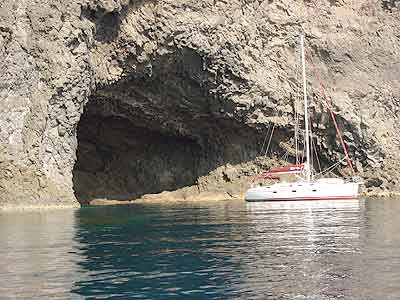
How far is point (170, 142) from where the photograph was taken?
242ft

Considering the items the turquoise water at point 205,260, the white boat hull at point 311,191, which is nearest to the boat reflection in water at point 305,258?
the turquoise water at point 205,260

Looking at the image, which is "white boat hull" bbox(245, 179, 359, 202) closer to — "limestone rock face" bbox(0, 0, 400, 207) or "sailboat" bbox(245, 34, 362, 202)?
"sailboat" bbox(245, 34, 362, 202)

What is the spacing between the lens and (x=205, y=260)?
21.0 meters

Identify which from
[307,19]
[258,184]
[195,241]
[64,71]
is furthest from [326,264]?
[307,19]

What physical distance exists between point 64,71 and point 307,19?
2825cm

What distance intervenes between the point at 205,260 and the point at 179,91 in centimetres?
4277

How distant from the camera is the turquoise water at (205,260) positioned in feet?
53.8

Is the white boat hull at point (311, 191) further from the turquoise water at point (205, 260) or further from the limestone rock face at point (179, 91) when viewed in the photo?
the turquoise water at point (205, 260)

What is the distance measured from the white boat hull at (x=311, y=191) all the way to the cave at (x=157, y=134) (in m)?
10.5

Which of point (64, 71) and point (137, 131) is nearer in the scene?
point (64, 71)

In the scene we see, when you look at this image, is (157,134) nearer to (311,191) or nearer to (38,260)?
(311,191)

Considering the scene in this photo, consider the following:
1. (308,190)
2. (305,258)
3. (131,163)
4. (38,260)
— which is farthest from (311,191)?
(38,260)

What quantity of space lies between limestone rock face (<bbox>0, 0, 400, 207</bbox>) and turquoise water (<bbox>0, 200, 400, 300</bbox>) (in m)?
18.2

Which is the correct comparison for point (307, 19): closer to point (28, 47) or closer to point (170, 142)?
point (170, 142)
